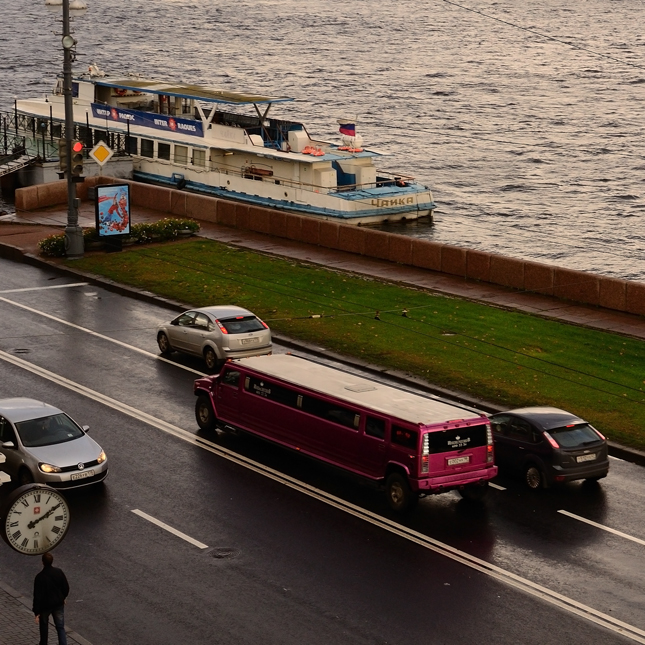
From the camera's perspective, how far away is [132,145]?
60094 millimetres

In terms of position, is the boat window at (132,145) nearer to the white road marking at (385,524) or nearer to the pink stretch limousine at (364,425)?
the white road marking at (385,524)

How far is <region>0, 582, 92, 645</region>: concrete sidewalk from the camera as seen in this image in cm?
1538

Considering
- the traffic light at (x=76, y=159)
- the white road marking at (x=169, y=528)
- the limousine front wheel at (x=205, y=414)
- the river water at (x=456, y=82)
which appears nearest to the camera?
the white road marking at (x=169, y=528)

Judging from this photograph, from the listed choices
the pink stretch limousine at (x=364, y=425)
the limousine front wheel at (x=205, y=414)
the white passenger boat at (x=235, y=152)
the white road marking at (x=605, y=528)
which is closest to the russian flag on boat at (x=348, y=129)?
the white passenger boat at (x=235, y=152)

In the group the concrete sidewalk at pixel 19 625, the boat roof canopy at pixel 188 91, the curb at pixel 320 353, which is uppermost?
the boat roof canopy at pixel 188 91

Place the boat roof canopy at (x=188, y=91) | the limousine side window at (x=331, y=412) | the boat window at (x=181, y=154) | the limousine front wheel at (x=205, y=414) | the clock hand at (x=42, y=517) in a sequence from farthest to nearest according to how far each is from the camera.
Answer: the boat window at (x=181, y=154)
the boat roof canopy at (x=188, y=91)
the limousine front wheel at (x=205, y=414)
the limousine side window at (x=331, y=412)
the clock hand at (x=42, y=517)

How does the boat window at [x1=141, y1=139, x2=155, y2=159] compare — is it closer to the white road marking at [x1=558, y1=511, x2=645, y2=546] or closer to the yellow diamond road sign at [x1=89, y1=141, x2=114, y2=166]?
the yellow diamond road sign at [x1=89, y1=141, x2=114, y2=166]

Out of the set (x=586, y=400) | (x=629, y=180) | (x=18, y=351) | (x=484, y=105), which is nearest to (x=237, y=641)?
(x=586, y=400)

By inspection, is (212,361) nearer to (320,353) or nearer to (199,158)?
(320,353)

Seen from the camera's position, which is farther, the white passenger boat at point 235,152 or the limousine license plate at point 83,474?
the white passenger boat at point 235,152

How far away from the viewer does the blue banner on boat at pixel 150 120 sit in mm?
57094

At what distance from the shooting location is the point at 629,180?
240 feet

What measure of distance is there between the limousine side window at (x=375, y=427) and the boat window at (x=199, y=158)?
124ft

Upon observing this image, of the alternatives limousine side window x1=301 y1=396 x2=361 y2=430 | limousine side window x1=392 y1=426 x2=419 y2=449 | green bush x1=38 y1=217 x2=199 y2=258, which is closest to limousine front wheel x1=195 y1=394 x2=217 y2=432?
limousine side window x1=301 y1=396 x2=361 y2=430
